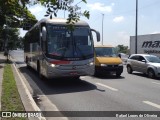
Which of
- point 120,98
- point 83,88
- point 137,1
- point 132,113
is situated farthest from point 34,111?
point 137,1

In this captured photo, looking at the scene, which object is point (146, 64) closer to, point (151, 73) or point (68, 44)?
point (151, 73)

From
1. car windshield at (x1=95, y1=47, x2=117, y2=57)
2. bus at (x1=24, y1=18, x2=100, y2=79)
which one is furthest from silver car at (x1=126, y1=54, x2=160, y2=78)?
bus at (x1=24, y1=18, x2=100, y2=79)

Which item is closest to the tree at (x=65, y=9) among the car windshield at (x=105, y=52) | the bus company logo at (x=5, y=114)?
the bus company logo at (x=5, y=114)

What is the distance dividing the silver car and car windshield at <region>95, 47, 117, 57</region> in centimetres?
234

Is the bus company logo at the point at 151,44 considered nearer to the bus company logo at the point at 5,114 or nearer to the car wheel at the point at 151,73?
the car wheel at the point at 151,73

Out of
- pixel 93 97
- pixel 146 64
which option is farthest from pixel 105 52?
pixel 93 97

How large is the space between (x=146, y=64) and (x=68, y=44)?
7928mm

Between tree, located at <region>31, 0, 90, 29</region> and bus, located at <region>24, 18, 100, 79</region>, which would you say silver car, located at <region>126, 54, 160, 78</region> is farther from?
tree, located at <region>31, 0, 90, 29</region>

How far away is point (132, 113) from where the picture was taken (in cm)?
895

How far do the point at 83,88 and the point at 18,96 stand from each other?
400 centimetres

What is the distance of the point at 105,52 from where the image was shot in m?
20.3

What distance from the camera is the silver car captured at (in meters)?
20.1

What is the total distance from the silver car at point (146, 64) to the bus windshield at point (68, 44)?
6.50 meters

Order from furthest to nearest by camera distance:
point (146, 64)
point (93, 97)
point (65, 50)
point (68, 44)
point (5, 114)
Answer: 1. point (146, 64)
2. point (68, 44)
3. point (65, 50)
4. point (93, 97)
5. point (5, 114)
